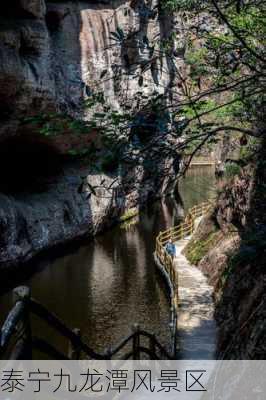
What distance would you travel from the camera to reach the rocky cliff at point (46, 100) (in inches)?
891

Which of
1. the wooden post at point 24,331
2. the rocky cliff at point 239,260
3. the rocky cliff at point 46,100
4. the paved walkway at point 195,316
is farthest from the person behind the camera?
the rocky cliff at point 46,100

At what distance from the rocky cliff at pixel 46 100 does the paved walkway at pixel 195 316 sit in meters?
4.09

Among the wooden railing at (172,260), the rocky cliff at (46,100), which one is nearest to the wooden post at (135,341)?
the wooden railing at (172,260)

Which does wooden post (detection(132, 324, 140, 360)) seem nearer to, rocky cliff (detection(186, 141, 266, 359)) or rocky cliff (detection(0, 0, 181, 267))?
rocky cliff (detection(186, 141, 266, 359))

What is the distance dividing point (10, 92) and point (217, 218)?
11298 mm

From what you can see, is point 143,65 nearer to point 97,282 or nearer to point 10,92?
point 97,282

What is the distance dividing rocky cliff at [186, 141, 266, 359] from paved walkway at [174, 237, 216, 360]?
37cm

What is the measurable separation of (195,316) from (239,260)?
24.2ft

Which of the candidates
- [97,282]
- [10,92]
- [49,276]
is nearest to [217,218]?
[97,282]

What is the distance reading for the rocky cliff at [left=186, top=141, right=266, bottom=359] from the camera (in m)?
6.66

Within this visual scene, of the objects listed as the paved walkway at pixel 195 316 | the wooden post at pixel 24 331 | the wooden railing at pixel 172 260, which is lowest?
the paved walkway at pixel 195 316

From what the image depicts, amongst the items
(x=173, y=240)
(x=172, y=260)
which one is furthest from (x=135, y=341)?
(x=173, y=240)

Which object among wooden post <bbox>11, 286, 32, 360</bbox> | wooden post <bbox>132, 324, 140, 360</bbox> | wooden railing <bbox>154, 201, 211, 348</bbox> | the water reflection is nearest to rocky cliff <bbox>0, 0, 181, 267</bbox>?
the water reflection

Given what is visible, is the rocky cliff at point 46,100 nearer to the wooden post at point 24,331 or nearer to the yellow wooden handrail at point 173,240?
the yellow wooden handrail at point 173,240
